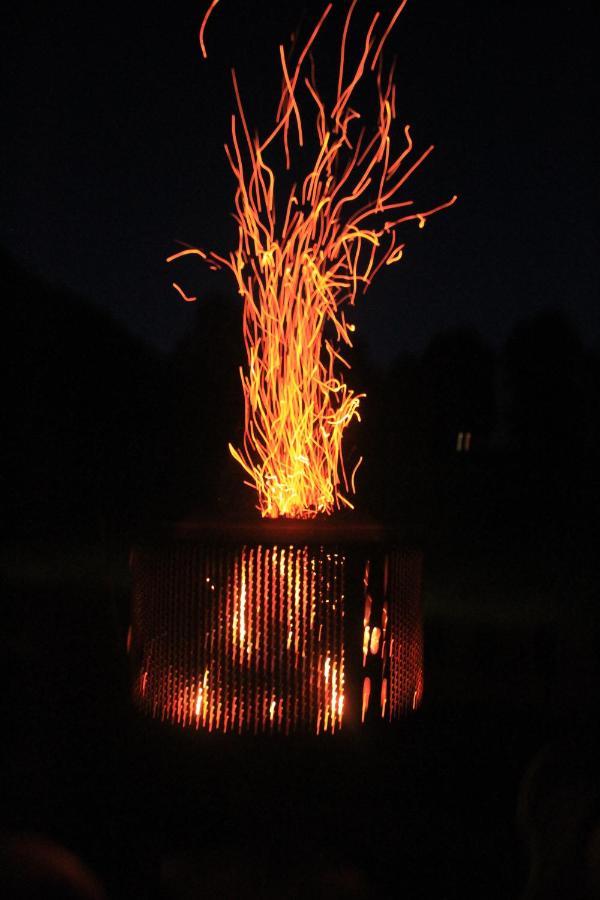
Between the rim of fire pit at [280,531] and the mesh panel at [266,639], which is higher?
the rim of fire pit at [280,531]

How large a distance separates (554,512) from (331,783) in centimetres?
2015

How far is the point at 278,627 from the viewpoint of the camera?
11.9 feet

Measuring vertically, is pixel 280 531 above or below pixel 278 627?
above

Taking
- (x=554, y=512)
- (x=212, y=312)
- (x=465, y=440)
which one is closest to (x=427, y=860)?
(x=212, y=312)

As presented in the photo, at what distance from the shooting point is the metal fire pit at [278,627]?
143 inches

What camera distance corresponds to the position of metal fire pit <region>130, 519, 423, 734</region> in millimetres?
3625

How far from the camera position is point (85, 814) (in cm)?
443

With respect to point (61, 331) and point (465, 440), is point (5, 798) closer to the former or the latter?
point (61, 331)

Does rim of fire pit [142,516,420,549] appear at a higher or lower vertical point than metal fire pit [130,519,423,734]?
higher

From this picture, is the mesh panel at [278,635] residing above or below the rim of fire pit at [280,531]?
below

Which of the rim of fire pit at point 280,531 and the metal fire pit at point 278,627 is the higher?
the rim of fire pit at point 280,531

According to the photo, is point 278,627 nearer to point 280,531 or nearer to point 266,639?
point 266,639

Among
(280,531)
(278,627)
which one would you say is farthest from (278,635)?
(280,531)

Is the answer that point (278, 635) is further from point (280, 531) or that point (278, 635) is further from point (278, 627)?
point (280, 531)
